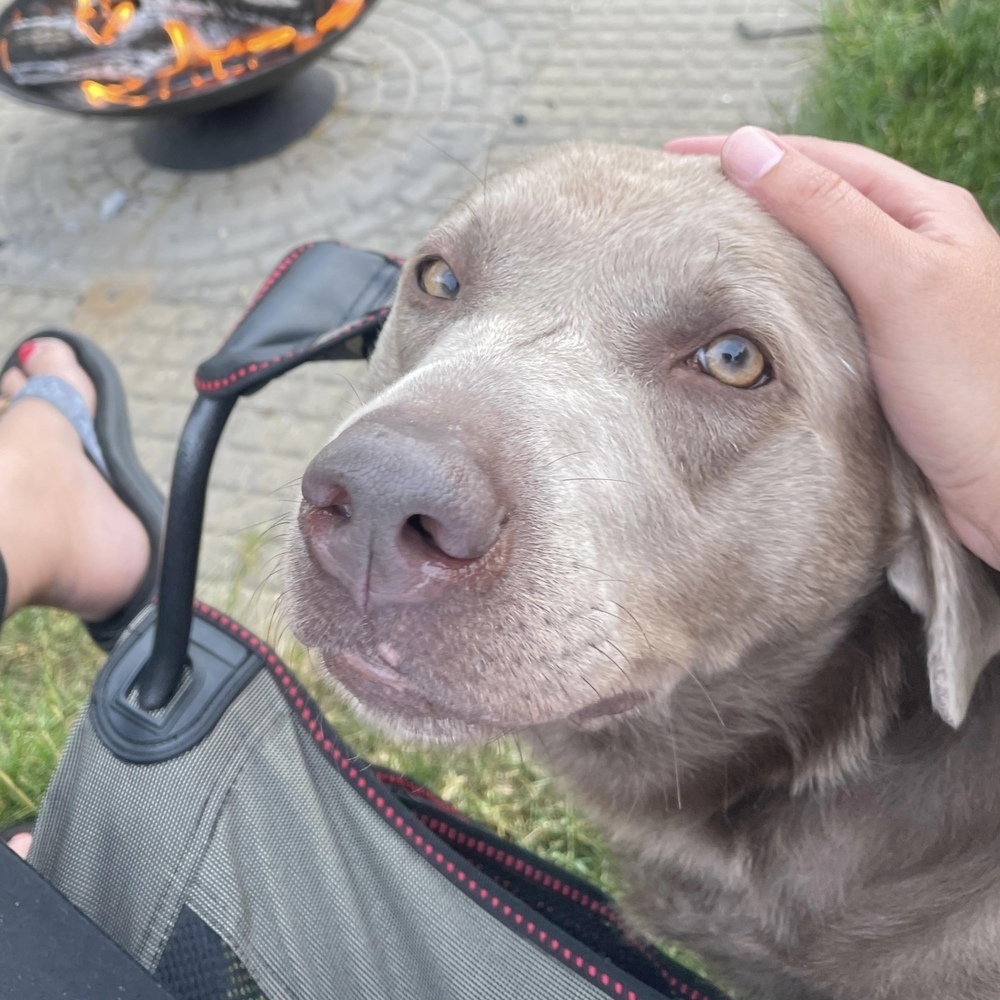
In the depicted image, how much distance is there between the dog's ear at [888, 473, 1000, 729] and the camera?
5.57 ft

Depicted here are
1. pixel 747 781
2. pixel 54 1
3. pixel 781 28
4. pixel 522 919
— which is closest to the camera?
pixel 522 919

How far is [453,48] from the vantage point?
6.11m

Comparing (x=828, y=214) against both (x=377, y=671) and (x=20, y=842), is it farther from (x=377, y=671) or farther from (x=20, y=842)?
(x=20, y=842)

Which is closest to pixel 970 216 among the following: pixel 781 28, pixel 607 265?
pixel 607 265

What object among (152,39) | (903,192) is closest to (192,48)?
(152,39)

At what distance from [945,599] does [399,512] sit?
1.06 meters

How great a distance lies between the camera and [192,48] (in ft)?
17.1

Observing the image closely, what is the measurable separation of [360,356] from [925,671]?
1454mm

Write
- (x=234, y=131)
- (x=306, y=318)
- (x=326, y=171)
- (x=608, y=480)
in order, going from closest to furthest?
1. (x=608, y=480)
2. (x=306, y=318)
3. (x=326, y=171)
4. (x=234, y=131)

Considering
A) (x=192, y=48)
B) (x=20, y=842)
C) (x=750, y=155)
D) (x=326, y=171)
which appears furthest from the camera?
(x=326, y=171)

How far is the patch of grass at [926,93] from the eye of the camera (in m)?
3.70

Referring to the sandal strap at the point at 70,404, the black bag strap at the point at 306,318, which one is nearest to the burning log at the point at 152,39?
the sandal strap at the point at 70,404

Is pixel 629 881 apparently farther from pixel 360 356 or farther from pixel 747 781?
pixel 360 356

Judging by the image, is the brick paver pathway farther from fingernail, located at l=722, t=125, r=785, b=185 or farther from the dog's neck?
fingernail, located at l=722, t=125, r=785, b=185
